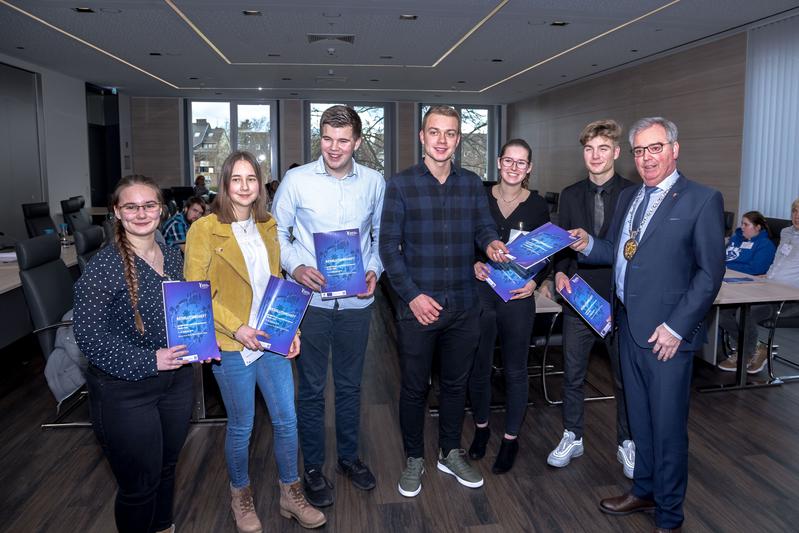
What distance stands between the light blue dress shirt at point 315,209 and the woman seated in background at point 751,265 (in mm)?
3314

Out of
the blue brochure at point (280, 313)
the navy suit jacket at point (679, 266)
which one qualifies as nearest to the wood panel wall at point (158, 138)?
the blue brochure at point (280, 313)

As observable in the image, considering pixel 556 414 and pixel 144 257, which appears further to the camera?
pixel 556 414

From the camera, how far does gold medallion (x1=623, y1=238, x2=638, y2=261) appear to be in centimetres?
240

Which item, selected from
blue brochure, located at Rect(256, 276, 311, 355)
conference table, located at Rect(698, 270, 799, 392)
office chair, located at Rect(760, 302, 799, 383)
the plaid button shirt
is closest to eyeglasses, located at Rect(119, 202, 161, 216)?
blue brochure, located at Rect(256, 276, 311, 355)

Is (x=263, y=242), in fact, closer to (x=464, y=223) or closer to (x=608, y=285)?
(x=464, y=223)

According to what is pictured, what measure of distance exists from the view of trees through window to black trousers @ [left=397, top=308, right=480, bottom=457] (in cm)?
1353

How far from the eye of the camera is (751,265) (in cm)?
561

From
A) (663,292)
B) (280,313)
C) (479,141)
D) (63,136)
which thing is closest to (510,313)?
→ (663,292)

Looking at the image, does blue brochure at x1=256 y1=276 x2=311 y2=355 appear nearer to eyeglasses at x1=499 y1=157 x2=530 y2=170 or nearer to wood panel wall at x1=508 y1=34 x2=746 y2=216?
eyeglasses at x1=499 y1=157 x2=530 y2=170

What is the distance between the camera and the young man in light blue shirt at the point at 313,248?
8.14 feet

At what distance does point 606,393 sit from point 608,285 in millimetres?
1535

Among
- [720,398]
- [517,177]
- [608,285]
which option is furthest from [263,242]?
[720,398]

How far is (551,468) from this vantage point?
10.3ft

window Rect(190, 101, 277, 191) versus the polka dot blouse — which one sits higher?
window Rect(190, 101, 277, 191)
